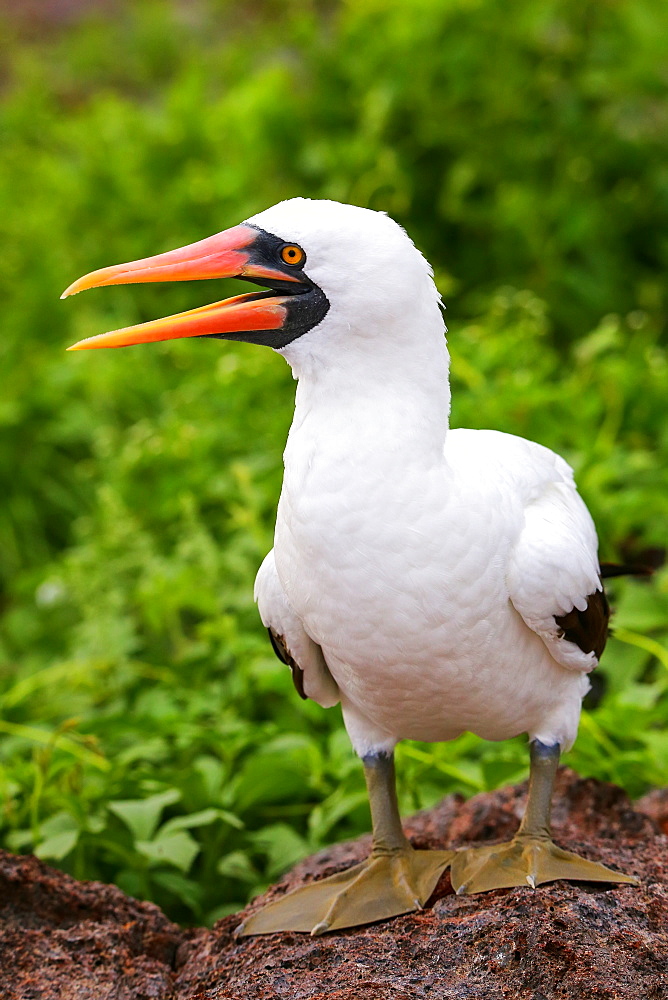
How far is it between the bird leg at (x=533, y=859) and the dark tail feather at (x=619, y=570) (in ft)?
1.81

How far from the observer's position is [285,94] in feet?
24.0

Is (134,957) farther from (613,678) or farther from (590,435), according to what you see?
(590,435)

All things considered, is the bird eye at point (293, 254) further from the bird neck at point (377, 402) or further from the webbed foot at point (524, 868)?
the webbed foot at point (524, 868)

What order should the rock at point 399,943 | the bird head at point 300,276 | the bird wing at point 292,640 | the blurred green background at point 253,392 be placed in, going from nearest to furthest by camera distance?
the rock at point 399,943 → the bird head at point 300,276 → the bird wing at point 292,640 → the blurred green background at point 253,392

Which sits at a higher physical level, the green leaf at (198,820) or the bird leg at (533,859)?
the bird leg at (533,859)

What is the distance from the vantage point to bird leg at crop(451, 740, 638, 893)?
246 centimetres

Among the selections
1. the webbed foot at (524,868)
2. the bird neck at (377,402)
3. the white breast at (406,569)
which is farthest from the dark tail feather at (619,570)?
the bird neck at (377,402)

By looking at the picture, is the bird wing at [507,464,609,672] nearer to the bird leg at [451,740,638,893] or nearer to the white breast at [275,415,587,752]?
the white breast at [275,415,587,752]

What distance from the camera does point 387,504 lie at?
225 cm

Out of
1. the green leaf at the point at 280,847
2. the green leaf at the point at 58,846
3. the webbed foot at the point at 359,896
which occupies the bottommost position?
the green leaf at the point at 280,847

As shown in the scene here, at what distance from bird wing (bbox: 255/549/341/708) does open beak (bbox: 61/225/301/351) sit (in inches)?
20.3

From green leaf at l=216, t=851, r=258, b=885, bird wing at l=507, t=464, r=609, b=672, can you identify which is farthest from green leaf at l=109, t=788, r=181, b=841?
bird wing at l=507, t=464, r=609, b=672

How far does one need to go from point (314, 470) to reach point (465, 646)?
1.48 ft

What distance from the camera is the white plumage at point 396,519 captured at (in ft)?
7.38
